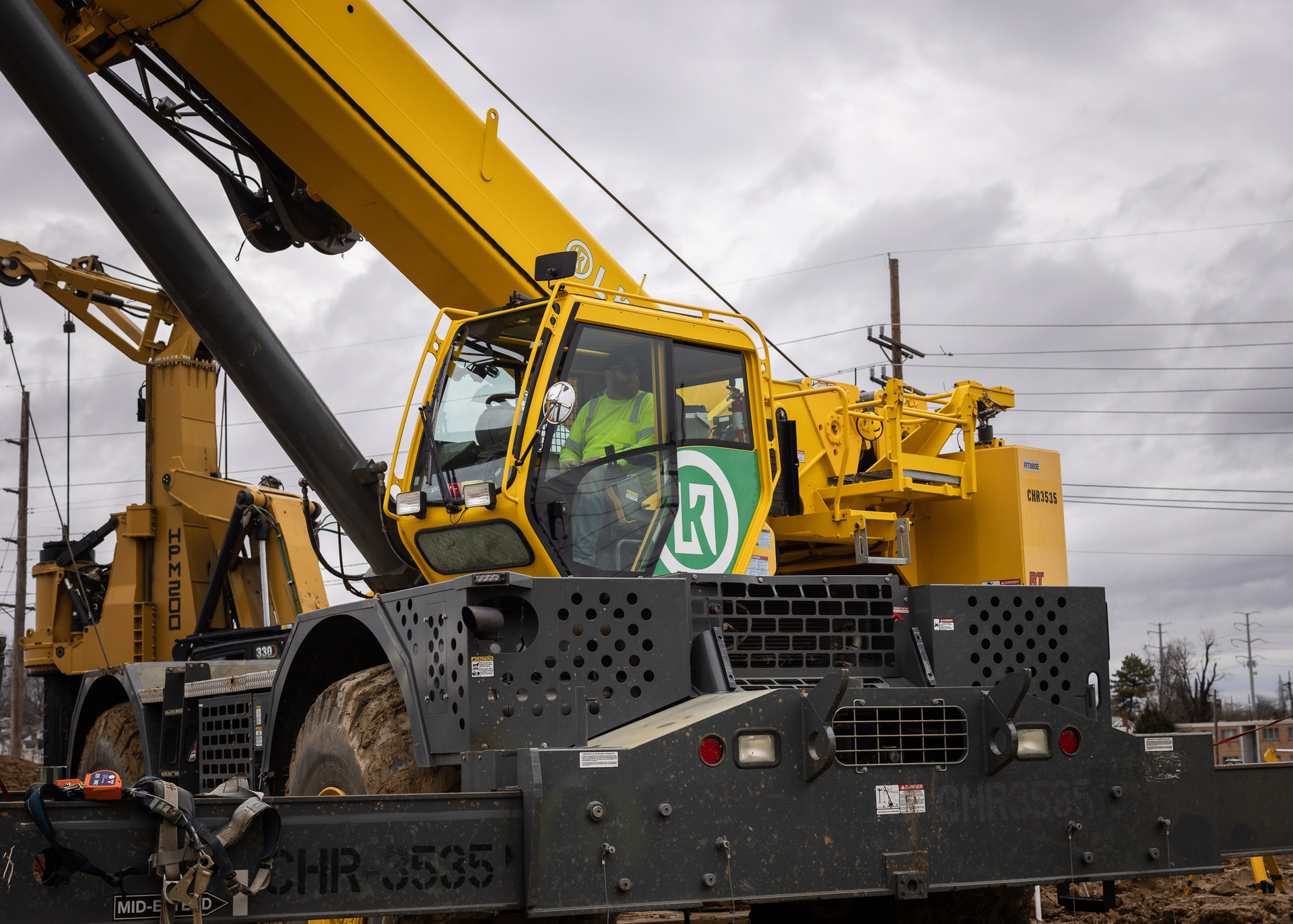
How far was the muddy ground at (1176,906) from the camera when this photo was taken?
8.30m

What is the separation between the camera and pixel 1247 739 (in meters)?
11.1

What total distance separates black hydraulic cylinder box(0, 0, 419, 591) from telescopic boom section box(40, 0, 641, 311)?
586 millimetres

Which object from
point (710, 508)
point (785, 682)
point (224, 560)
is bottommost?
point (785, 682)

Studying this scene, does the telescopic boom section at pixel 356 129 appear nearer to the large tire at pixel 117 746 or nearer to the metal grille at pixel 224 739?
the metal grille at pixel 224 739

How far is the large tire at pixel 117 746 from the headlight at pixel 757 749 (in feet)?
18.3

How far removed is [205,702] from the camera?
25.7 ft

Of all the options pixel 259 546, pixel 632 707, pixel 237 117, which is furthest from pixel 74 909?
pixel 259 546

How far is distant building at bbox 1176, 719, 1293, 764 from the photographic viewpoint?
10.8 metres

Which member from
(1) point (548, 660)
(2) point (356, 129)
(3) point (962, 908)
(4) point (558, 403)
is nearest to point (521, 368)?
(4) point (558, 403)

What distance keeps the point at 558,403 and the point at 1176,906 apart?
243 inches

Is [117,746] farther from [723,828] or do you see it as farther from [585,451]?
[723,828]

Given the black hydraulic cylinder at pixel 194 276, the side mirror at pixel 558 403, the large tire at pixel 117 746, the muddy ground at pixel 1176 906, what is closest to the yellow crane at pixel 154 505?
the large tire at pixel 117 746

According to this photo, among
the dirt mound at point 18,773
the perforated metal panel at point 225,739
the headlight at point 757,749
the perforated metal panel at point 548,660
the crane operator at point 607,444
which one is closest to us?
the headlight at point 757,749

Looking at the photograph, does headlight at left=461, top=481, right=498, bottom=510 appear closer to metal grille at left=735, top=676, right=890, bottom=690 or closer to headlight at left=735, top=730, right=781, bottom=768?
metal grille at left=735, top=676, right=890, bottom=690
